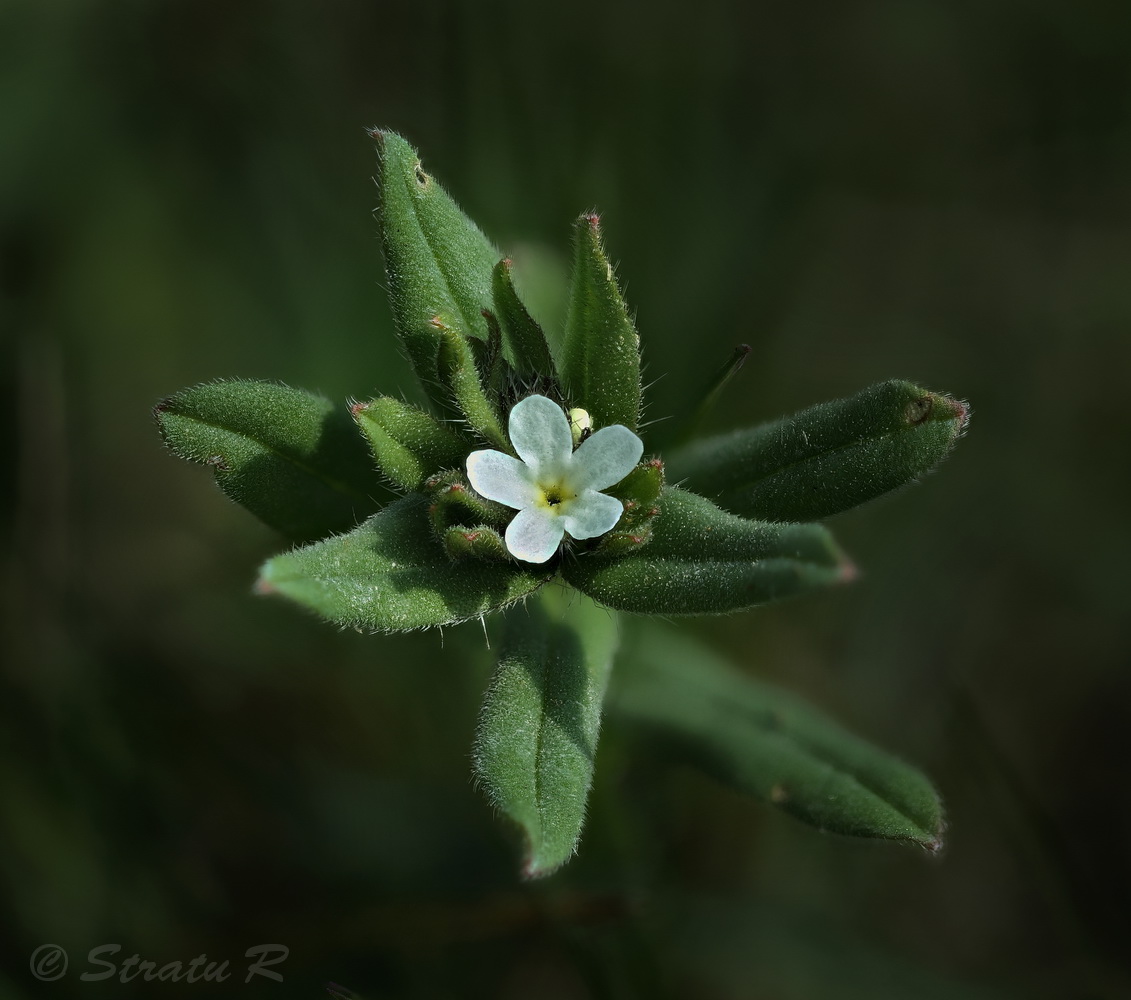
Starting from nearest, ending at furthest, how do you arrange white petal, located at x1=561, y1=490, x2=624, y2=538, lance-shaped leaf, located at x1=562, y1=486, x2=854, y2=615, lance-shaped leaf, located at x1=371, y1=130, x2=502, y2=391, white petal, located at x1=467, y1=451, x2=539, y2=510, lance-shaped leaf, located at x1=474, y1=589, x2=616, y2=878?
A: lance-shaped leaf, located at x1=562, y1=486, x2=854, y2=615
lance-shaped leaf, located at x1=474, y1=589, x2=616, y2=878
white petal, located at x1=561, y1=490, x2=624, y2=538
white petal, located at x1=467, y1=451, x2=539, y2=510
lance-shaped leaf, located at x1=371, y1=130, x2=502, y2=391

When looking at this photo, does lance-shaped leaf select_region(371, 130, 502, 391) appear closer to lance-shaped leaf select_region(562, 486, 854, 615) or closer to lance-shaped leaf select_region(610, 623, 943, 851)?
lance-shaped leaf select_region(562, 486, 854, 615)

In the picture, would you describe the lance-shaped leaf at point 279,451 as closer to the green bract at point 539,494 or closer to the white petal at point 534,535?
the green bract at point 539,494

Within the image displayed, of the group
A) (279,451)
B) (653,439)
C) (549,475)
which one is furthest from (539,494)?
(653,439)

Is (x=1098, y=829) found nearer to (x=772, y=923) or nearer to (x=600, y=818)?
(x=772, y=923)

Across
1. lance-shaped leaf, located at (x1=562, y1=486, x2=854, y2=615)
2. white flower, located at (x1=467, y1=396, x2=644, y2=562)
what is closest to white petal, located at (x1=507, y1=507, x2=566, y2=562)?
white flower, located at (x1=467, y1=396, x2=644, y2=562)

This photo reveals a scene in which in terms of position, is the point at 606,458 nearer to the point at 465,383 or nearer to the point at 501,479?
the point at 501,479

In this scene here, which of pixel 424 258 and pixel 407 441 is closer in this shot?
pixel 407 441

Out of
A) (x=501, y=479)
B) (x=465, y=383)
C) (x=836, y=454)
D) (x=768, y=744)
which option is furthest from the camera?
(x=768, y=744)
